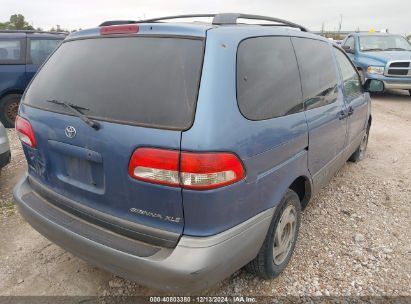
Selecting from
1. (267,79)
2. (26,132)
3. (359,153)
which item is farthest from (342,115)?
(26,132)

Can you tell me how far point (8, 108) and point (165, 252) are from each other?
6.24 meters

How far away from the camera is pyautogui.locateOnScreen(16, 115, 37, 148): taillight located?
240cm

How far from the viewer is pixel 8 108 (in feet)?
22.5

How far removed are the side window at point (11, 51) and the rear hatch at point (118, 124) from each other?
522 cm

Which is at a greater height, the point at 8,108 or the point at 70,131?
the point at 70,131

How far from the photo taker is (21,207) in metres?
2.55

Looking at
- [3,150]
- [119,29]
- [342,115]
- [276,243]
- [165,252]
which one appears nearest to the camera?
[165,252]

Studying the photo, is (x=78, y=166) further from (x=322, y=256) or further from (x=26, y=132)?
(x=322, y=256)

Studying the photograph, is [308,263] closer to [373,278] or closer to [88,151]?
[373,278]

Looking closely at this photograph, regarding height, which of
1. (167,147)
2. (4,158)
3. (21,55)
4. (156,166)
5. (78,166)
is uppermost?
(21,55)

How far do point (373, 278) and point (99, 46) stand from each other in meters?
2.58

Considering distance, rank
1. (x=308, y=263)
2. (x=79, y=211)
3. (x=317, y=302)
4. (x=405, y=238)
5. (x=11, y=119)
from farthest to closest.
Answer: (x=11, y=119) < (x=405, y=238) < (x=308, y=263) < (x=317, y=302) < (x=79, y=211)

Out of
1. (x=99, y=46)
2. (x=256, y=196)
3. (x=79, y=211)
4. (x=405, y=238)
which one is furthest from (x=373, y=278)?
(x=99, y=46)

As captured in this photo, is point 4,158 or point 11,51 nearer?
point 4,158
